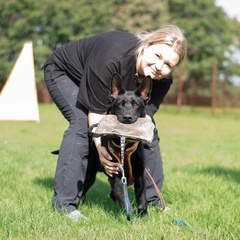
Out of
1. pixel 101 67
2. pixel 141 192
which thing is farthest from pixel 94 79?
pixel 141 192

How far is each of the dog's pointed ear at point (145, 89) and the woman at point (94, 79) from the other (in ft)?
0.46

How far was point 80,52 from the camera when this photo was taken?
404 cm

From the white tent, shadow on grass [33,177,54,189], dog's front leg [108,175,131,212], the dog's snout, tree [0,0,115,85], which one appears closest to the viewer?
the dog's snout

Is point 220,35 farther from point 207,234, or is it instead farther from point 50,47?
point 207,234

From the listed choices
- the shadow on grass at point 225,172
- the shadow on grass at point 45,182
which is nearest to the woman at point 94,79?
the shadow on grass at point 45,182

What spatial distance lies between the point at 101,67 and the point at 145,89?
1.36 feet

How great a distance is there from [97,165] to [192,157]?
4.03 m

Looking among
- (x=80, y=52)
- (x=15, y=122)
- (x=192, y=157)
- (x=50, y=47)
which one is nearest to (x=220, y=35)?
(x=50, y=47)

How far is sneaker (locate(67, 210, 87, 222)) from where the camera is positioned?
336 cm

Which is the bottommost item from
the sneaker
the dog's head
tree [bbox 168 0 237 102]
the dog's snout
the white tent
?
tree [bbox 168 0 237 102]

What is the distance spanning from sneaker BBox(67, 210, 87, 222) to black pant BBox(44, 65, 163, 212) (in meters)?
0.09

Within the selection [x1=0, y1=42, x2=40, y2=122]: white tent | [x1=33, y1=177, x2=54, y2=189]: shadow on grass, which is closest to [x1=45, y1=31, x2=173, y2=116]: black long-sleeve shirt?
[x1=33, y1=177, x2=54, y2=189]: shadow on grass

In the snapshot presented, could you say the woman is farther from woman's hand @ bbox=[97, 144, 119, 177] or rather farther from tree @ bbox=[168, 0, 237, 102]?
tree @ bbox=[168, 0, 237, 102]

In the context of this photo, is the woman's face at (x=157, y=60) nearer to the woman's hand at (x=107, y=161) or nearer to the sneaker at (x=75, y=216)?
the woman's hand at (x=107, y=161)
